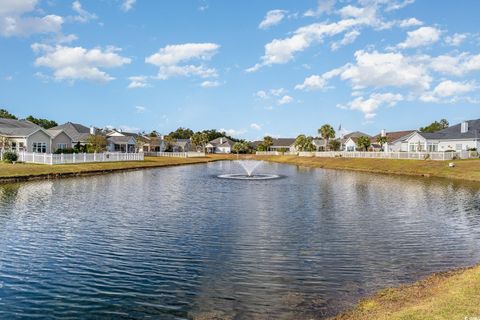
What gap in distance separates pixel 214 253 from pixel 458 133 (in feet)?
298

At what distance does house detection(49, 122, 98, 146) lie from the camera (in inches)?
3750

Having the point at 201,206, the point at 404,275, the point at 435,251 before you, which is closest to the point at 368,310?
the point at 404,275

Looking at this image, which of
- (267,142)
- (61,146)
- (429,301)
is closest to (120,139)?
(61,146)

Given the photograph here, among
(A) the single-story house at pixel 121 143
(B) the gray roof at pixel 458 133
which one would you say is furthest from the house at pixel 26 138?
(B) the gray roof at pixel 458 133

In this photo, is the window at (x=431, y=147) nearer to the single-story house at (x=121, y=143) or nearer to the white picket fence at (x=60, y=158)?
the white picket fence at (x=60, y=158)

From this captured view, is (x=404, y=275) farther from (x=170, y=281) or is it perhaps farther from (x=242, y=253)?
(x=170, y=281)

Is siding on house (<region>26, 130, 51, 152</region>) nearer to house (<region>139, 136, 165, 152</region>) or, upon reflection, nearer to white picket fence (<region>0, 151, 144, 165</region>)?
white picket fence (<region>0, 151, 144, 165</region>)

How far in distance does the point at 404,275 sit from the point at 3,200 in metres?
28.0

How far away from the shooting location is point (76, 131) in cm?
10012

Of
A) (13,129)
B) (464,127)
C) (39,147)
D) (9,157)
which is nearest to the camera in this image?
(9,157)

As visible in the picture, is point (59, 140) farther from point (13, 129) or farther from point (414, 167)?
point (414, 167)

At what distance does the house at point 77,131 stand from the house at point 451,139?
78749mm

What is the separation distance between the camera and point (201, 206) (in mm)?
29859

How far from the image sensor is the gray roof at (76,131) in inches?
3778
